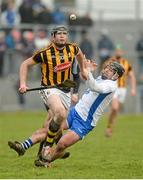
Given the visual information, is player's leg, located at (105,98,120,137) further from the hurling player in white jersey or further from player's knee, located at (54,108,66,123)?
player's knee, located at (54,108,66,123)

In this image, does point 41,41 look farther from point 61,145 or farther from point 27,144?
point 61,145

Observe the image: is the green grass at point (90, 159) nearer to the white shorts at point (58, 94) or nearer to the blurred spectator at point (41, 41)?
the white shorts at point (58, 94)

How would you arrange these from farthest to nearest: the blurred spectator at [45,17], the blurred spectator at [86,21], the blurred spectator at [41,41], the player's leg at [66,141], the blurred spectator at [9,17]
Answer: the blurred spectator at [86,21]
the blurred spectator at [45,17]
the blurred spectator at [9,17]
the blurred spectator at [41,41]
the player's leg at [66,141]

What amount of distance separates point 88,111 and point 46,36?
1711 centimetres

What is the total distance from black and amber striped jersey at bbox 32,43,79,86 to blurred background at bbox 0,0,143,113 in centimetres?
1514

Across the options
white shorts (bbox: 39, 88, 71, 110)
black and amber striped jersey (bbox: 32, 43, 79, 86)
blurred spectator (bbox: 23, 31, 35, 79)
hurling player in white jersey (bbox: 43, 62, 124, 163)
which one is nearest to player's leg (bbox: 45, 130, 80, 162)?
hurling player in white jersey (bbox: 43, 62, 124, 163)

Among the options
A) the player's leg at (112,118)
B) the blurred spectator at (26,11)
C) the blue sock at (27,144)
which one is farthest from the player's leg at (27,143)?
the blurred spectator at (26,11)

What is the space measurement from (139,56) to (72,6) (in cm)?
462

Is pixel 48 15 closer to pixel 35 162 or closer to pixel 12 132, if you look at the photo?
pixel 12 132

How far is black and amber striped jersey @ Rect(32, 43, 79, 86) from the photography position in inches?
483

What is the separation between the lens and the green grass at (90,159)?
10938mm

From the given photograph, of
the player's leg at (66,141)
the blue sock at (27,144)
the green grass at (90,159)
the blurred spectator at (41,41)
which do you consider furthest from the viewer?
the blurred spectator at (41,41)

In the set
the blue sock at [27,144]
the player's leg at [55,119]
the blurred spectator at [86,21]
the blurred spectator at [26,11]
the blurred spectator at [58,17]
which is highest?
the player's leg at [55,119]

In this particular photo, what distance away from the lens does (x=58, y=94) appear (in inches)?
483
